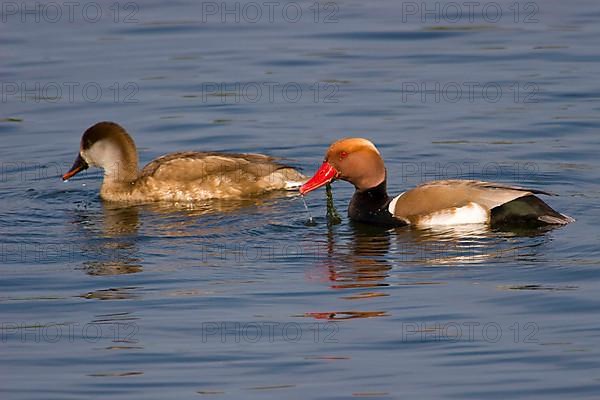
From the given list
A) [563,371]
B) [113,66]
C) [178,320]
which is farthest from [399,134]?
[563,371]

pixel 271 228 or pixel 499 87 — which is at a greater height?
pixel 499 87

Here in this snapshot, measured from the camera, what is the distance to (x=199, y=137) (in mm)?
16594

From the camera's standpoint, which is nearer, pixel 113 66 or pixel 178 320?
pixel 178 320

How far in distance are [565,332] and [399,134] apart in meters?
7.05

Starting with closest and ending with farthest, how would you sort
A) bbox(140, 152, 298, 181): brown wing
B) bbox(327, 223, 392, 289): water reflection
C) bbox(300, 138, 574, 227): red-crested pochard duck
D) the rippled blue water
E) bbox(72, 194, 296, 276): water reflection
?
the rippled blue water → bbox(327, 223, 392, 289): water reflection → bbox(72, 194, 296, 276): water reflection → bbox(300, 138, 574, 227): red-crested pochard duck → bbox(140, 152, 298, 181): brown wing

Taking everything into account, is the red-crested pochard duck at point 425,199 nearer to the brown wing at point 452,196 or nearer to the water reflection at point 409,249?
the brown wing at point 452,196

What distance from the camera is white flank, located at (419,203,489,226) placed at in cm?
1248

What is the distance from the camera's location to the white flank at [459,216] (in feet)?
40.9

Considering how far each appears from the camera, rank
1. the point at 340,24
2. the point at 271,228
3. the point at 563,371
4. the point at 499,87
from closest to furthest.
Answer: the point at 563,371, the point at 271,228, the point at 499,87, the point at 340,24

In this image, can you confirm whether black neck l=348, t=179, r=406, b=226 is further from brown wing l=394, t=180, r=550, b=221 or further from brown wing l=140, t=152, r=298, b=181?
brown wing l=140, t=152, r=298, b=181

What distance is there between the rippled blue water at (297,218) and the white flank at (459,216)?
22 cm

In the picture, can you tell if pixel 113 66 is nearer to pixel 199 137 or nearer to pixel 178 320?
pixel 199 137

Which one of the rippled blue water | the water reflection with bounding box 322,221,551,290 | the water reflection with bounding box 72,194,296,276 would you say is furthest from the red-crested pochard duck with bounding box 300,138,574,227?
the water reflection with bounding box 72,194,296,276

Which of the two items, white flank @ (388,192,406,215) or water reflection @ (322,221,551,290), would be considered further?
white flank @ (388,192,406,215)
